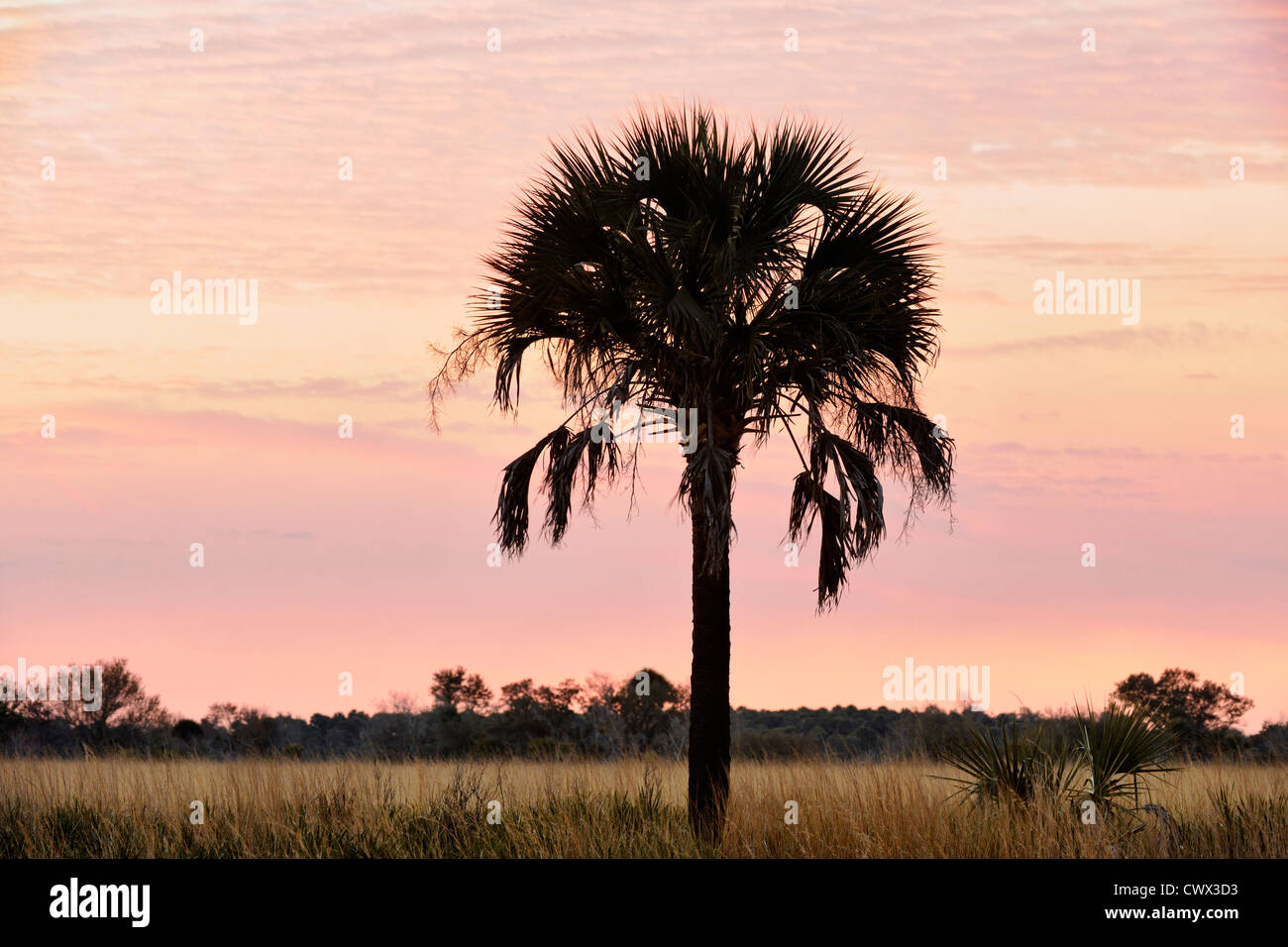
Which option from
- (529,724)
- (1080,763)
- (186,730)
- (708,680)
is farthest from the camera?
(186,730)

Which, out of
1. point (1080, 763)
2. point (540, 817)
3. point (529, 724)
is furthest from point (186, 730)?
point (1080, 763)

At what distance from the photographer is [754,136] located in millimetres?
15930

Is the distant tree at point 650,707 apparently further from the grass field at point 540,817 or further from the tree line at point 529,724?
the grass field at point 540,817

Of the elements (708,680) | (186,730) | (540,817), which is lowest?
(186,730)

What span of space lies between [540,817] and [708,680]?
2.64 metres

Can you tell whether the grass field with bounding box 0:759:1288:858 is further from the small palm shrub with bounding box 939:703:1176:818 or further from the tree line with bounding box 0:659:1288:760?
the tree line with bounding box 0:659:1288:760

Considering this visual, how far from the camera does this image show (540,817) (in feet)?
48.0

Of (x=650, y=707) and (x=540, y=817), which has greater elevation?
(x=540, y=817)

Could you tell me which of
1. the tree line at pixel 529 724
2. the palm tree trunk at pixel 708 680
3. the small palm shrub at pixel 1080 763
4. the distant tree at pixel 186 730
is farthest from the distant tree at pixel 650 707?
the small palm shrub at pixel 1080 763

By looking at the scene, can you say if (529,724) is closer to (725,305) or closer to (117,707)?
(117,707)

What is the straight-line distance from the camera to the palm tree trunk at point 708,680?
1520cm

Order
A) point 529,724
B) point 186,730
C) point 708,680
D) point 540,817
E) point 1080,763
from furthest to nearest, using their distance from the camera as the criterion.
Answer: point 186,730
point 529,724
point 708,680
point 540,817
point 1080,763

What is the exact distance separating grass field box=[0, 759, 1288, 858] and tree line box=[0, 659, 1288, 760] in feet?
46.7
